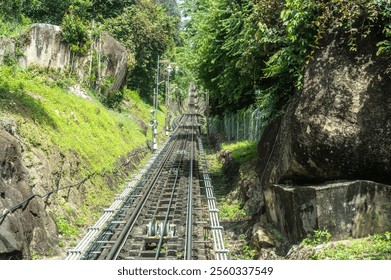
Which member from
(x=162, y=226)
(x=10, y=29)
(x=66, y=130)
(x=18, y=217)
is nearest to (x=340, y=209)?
(x=162, y=226)

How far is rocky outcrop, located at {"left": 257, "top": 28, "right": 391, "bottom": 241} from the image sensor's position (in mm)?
8078

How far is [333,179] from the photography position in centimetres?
877

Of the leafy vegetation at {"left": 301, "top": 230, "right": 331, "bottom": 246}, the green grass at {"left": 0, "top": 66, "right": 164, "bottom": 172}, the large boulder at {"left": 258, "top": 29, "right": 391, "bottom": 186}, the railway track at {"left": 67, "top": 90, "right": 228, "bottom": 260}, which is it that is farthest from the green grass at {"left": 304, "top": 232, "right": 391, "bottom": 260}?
the green grass at {"left": 0, "top": 66, "right": 164, "bottom": 172}

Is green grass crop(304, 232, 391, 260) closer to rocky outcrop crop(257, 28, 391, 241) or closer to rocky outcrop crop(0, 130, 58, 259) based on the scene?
rocky outcrop crop(257, 28, 391, 241)

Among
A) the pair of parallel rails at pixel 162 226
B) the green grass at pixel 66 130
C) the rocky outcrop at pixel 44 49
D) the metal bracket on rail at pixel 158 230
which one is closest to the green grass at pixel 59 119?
the green grass at pixel 66 130

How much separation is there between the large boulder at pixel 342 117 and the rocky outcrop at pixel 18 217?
614cm

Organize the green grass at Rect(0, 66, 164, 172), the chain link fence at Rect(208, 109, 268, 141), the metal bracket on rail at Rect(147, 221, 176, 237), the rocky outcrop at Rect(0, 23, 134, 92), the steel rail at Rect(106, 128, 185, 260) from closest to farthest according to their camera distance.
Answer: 1. the steel rail at Rect(106, 128, 185, 260)
2. the metal bracket on rail at Rect(147, 221, 176, 237)
3. the green grass at Rect(0, 66, 164, 172)
4. the chain link fence at Rect(208, 109, 268, 141)
5. the rocky outcrop at Rect(0, 23, 134, 92)

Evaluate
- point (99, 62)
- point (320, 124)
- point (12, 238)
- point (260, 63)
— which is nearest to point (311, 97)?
point (320, 124)

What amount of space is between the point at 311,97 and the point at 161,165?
16.3 meters

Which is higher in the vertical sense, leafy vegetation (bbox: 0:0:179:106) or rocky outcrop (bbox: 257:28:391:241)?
leafy vegetation (bbox: 0:0:179:106)

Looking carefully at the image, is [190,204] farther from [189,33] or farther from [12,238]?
[189,33]

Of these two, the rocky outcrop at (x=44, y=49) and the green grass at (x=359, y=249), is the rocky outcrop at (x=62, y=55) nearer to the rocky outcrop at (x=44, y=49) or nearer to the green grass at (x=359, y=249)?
the rocky outcrop at (x=44, y=49)

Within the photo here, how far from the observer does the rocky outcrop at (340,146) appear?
26.5ft

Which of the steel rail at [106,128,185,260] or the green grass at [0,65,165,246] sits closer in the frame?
the steel rail at [106,128,185,260]
